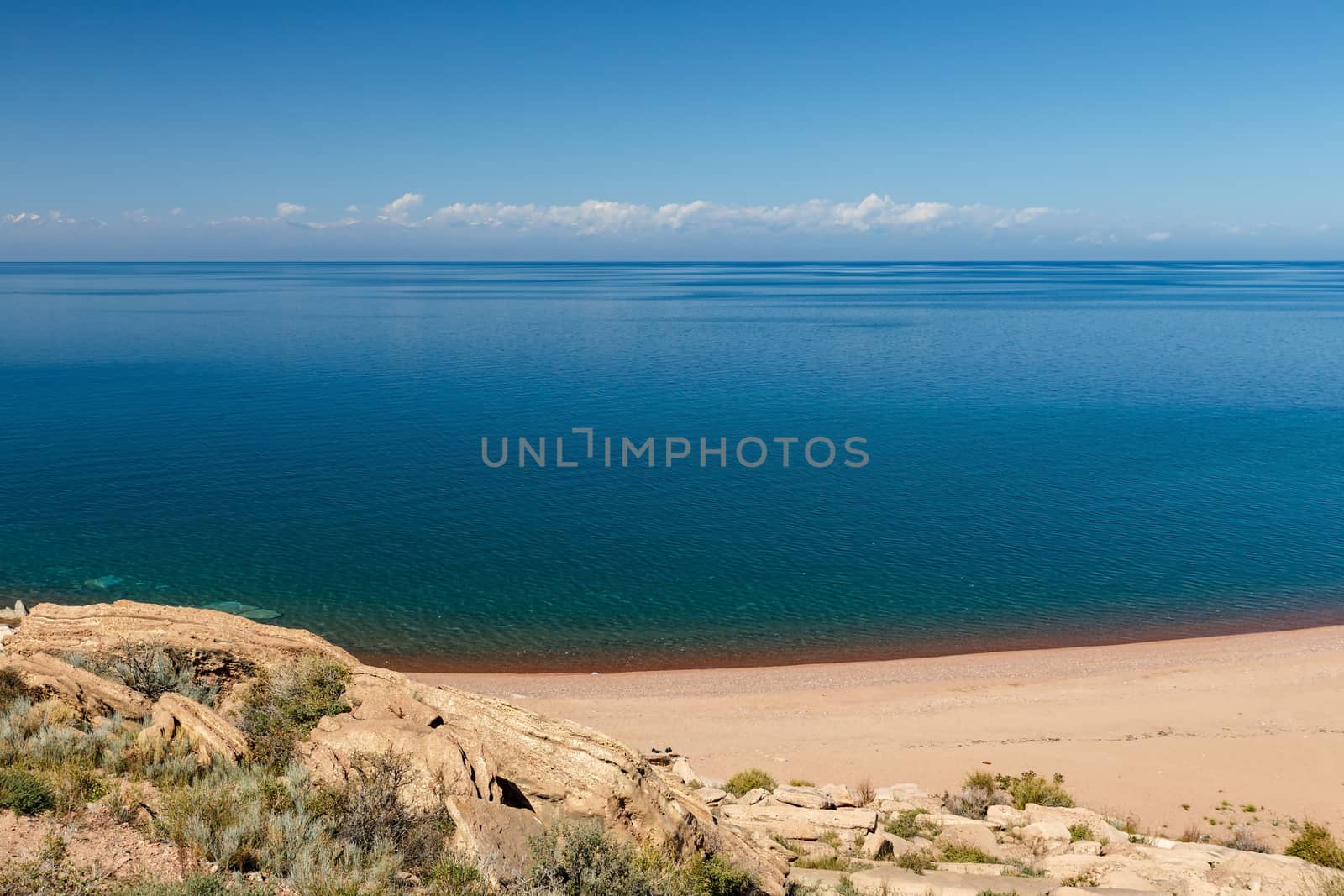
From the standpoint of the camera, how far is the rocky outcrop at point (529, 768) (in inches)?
432

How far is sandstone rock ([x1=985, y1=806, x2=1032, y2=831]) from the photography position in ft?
53.2

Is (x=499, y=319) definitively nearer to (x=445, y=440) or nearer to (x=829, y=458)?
(x=445, y=440)

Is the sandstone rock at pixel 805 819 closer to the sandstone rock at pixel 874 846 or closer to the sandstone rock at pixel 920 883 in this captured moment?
the sandstone rock at pixel 874 846

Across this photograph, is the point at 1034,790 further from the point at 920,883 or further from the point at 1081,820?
the point at 920,883

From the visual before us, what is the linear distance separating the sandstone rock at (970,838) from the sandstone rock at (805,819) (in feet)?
4.17

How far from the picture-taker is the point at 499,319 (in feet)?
441

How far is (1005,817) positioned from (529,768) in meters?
10.1

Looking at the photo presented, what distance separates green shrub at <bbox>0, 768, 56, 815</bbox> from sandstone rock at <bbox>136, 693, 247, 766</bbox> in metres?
1.21

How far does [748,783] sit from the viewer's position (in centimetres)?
1847

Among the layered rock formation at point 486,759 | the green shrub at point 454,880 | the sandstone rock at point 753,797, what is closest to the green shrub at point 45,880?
the layered rock formation at point 486,759

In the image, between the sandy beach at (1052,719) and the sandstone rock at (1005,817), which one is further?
the sandy beach at (1052,719)

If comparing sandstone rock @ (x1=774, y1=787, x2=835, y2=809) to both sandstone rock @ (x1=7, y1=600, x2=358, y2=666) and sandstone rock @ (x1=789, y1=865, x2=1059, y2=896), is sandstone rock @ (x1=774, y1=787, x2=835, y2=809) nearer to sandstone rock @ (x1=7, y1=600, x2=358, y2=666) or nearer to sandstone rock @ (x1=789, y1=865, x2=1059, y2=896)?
sandstone rock @ (x1=789, y1=865, x2=1059, y2=896)

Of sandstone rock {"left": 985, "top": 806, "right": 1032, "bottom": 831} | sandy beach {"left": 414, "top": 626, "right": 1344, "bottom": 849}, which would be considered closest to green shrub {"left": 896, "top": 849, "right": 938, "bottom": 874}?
sandstone rock {"left": 985, "top": 806, "right": 1032, "bottom": 831}

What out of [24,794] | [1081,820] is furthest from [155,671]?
[1081,820]
